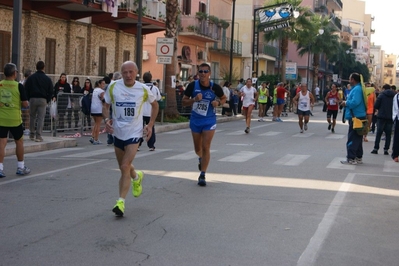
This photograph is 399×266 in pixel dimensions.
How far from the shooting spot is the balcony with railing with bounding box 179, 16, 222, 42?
152 ft

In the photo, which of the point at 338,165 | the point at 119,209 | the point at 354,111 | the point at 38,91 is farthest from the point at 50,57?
the point at 119,209

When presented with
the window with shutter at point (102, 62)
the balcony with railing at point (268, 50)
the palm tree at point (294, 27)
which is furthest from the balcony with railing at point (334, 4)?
the window with shutter at point (102, 62)

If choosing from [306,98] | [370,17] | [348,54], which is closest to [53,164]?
[306,98]

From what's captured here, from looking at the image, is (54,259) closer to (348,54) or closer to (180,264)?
(180,264)

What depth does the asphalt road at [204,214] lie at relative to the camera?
662 centimetres

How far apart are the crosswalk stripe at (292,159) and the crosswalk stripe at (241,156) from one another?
0.69m

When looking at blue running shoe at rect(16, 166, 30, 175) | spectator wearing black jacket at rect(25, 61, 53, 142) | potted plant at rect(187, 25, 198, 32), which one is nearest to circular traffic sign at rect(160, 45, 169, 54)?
spectator wearing black jacket at rect(25, 61, 53, 142)

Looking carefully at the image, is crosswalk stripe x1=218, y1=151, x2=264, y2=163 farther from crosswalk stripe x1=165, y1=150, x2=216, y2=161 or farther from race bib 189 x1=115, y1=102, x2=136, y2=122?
race bib 189 x1=115, y1=102, x2=136, y2=122

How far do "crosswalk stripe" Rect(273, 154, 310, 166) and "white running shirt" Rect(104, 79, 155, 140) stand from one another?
6.48 metres

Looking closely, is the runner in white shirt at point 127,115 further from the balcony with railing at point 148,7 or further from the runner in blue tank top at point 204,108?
the balcony with railing at point 148,7

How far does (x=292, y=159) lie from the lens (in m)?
15.6

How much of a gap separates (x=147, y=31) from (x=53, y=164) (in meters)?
25.1

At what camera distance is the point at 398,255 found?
688 centimetres

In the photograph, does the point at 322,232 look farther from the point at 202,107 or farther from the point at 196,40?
the point at 196,40
